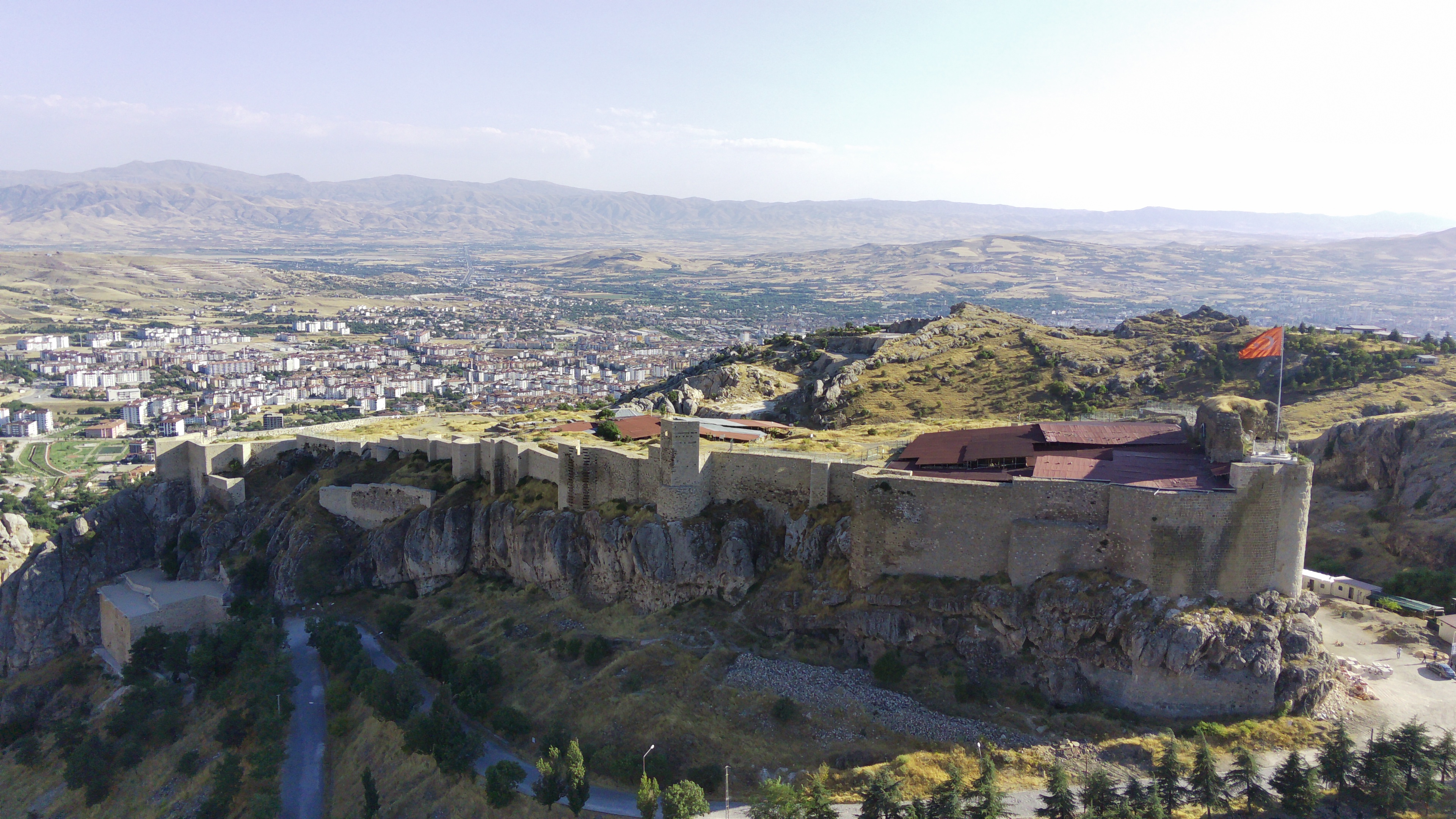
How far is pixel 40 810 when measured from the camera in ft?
127

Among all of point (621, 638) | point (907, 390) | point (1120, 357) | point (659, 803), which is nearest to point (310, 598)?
point (621, 638)

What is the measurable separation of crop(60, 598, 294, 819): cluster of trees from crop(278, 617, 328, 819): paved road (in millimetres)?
495

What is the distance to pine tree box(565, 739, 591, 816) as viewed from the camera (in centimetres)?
2797

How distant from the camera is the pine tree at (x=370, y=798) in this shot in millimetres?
31797

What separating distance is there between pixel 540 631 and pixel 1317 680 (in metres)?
28.2

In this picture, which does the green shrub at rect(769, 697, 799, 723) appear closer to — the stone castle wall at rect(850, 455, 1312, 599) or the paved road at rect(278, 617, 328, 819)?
the stone castle wall at rect(850, 455, 1312, 599)

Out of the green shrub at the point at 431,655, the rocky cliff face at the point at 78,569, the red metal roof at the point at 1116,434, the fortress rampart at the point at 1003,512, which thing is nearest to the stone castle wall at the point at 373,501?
the green shrub at the point at 431,655

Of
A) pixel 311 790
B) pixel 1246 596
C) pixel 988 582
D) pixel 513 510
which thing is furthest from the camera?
pixel 513 510

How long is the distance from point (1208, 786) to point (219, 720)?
37.6 m

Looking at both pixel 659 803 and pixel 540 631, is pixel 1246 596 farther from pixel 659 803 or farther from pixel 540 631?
pixel 540 631

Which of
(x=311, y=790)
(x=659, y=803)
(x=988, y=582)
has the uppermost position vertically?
(x=988, y=582)

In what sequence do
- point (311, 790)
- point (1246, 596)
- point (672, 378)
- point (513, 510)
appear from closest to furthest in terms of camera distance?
point (1246, 596), point (311, 790), point (513, 510), point (672, 378)

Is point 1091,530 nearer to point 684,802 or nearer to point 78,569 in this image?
point 684,802

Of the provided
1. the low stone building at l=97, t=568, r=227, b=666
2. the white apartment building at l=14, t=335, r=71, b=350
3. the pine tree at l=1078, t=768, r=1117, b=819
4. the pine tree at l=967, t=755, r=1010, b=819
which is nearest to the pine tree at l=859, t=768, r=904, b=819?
the pine tree at l=967, t=755, r=1010, b=819
